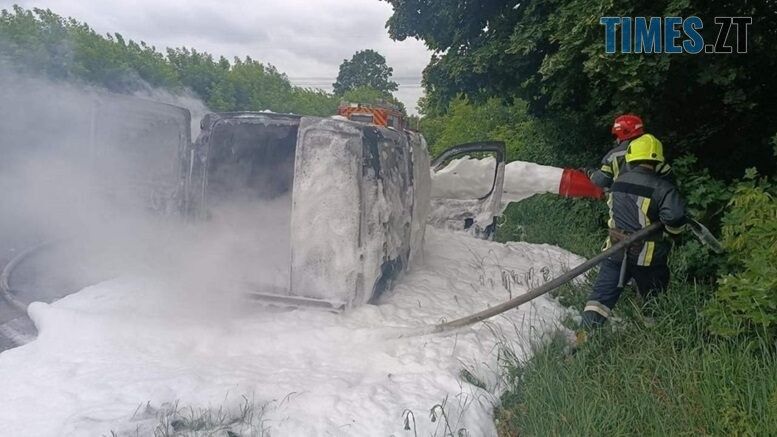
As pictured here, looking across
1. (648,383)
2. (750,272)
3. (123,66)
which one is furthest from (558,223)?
(123,66)

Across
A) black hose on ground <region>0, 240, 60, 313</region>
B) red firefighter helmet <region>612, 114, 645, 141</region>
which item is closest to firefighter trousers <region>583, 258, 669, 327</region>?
red firefighter helmet <region>612, 114, 645, 141</region>

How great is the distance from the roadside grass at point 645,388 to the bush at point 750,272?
5.3 inches

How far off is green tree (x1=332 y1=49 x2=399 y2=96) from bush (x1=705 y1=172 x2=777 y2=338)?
5333 centimetres

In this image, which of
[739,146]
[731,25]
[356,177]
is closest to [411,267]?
[356,177]

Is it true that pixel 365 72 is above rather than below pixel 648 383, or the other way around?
above

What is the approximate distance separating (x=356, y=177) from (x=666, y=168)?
7.97ft

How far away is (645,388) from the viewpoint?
10.7ft

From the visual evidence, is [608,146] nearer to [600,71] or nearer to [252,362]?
[600,71]

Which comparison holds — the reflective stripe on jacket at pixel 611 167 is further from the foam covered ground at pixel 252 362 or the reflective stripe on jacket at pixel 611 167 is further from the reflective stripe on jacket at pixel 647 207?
the foam covered ground at pixel 252 362

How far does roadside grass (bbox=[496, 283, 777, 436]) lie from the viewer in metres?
2.92

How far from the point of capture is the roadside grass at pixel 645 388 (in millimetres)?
2922

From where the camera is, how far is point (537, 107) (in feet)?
30.1

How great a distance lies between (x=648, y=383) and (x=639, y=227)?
4.85 feet

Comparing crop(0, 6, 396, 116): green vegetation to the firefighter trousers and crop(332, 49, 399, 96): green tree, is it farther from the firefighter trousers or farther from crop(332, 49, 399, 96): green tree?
crop(332, 49, 399, 96): green tree
